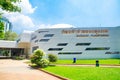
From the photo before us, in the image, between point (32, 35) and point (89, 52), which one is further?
point (32, 35)

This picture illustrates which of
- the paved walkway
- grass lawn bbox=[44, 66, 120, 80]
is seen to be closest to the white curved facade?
the paved walkway

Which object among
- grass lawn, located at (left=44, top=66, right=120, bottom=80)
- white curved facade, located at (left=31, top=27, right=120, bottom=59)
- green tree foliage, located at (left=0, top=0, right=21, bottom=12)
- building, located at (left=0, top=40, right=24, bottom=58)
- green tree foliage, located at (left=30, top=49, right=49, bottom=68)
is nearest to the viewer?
green tree foliage, located at (left=0, top=0, right=21, bottom=12)

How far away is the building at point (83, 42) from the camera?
46812mm

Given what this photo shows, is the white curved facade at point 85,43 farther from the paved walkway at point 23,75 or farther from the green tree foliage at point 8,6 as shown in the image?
the green tree foliage at point 8,6

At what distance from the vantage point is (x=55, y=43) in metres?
48.4

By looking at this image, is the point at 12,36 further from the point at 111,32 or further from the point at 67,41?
the point at 111,32

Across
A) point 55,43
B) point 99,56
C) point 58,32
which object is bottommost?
point 99,56

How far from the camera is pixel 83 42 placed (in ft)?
156

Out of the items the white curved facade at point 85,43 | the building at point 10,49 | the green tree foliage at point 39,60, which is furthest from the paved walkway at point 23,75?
the building at point 10,49

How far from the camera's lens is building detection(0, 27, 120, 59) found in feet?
154

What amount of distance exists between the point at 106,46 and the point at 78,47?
24.3 feet

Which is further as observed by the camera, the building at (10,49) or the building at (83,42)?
the building at (10,49)

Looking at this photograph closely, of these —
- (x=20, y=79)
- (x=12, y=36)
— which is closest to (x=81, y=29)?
(x=20, y=79)

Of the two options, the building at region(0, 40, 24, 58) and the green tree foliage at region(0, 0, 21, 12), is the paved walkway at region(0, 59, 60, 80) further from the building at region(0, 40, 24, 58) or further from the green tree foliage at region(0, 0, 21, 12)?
the building at region(0, 40, 24, 58)
